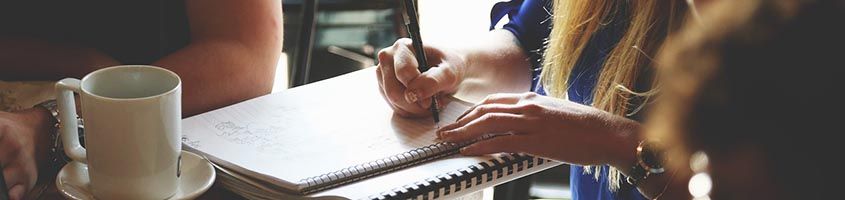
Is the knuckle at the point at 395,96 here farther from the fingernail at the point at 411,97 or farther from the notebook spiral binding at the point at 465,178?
the notebook spiral binding at the point at 465,178

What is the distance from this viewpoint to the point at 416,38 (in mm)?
1072

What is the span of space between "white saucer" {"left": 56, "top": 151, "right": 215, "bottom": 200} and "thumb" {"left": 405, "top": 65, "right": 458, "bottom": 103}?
246 millimetres

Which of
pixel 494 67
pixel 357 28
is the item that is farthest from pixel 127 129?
pixel 357 28

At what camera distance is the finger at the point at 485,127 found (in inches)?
37.9

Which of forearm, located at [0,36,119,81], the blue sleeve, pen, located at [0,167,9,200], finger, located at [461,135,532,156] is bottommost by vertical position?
pen, located at [0,167,9,200]

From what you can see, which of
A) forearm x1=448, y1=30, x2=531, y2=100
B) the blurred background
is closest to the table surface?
forearm x1=448, y1=30, x2=531, y2=100

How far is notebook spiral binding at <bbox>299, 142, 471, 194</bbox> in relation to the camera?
855 millimetres

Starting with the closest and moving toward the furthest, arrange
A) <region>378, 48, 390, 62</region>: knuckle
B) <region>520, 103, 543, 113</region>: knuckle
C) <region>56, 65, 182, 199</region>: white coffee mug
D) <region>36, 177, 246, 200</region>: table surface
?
<region>56, 65, 182, 199</region>: white coffee mug, <region>36, 177, 246, 200</region>: table surface, <region>520, 103, 543, 113</region>: knuckle, <region>378, 48, 390, 62</region>: knuckle

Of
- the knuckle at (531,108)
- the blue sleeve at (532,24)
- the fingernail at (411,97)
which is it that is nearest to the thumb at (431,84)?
the fingernail at (411,97)

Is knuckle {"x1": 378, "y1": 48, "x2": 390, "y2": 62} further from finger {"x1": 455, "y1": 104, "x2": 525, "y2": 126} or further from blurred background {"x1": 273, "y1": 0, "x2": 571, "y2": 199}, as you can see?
blurred background {"x1": 273, "y1": 0, "x2": 571, "y2": 199}

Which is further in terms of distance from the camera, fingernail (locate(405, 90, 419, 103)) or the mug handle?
fingernail (locate(405, 90, 419, 103))

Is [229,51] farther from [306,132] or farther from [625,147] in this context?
[625,147]

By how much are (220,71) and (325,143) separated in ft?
0.84

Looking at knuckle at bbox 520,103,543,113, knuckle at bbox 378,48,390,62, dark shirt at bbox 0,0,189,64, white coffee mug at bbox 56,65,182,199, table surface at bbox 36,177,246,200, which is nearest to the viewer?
white coffee mug at bbox 56,65,182,199
